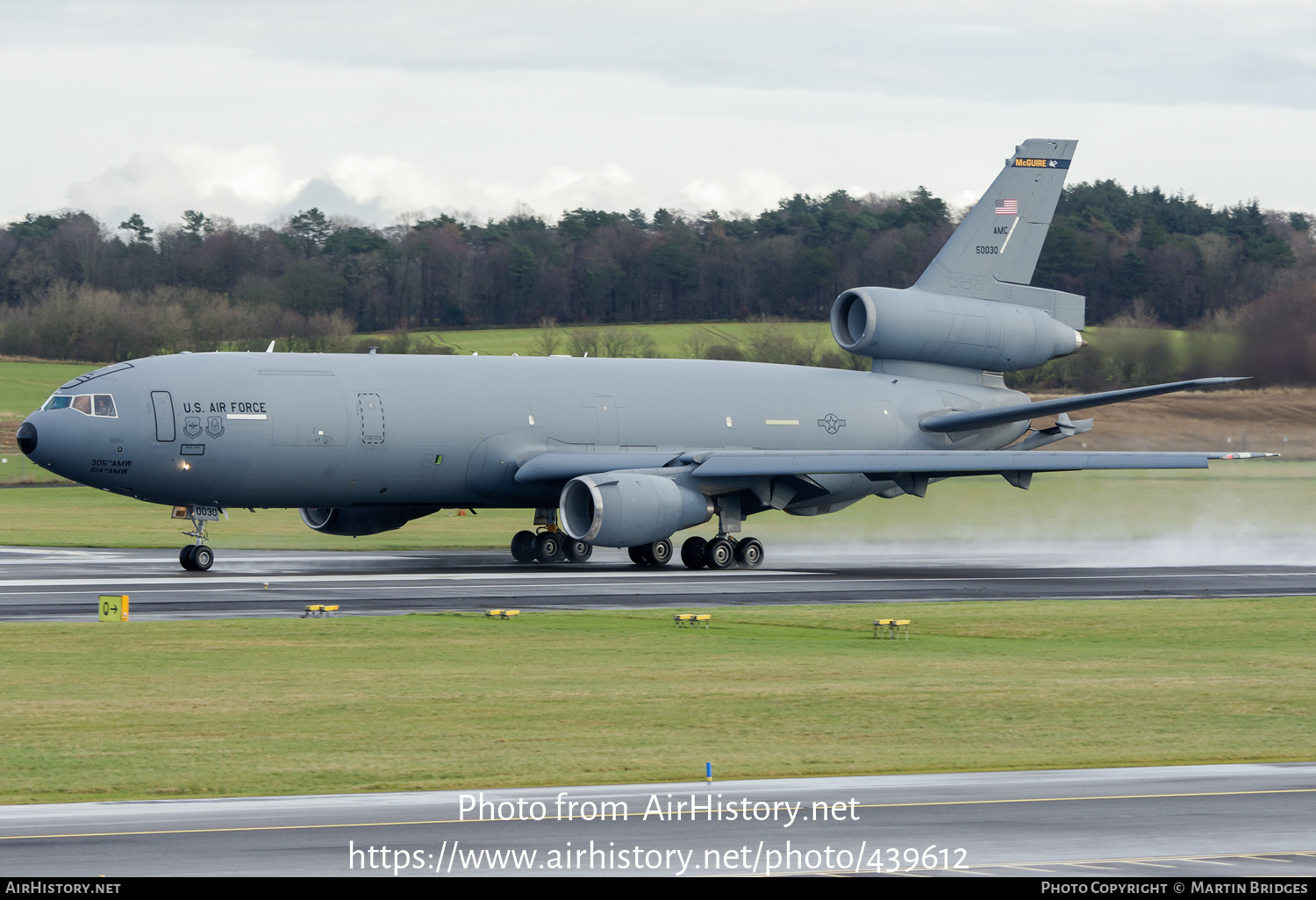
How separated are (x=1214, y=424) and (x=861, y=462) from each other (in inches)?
683

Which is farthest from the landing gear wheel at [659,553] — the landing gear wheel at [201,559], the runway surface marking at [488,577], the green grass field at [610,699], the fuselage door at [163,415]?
the green grass field at [610,699]

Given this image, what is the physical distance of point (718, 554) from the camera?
1563 inches

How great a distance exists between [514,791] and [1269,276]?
43.4m

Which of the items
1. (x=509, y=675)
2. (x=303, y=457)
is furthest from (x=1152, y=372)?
(x=509, y=675)

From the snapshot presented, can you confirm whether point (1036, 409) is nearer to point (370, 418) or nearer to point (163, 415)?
point (370, 418)

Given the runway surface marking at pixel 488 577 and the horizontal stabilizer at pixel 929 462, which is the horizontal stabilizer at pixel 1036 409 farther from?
the runway surface marking at pixel 488 577

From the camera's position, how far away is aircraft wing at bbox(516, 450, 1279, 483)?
37625mm

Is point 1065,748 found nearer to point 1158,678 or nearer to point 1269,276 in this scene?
point 1158,678

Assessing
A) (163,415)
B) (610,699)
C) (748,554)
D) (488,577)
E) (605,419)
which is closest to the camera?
(610,699)

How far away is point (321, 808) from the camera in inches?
465

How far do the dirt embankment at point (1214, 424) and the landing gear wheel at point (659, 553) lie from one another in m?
17.0

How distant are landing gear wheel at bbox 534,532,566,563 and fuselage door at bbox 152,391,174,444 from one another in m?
10.2

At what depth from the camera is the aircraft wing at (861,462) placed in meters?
37.6

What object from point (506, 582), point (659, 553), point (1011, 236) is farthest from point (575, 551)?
point (1011, 236)
